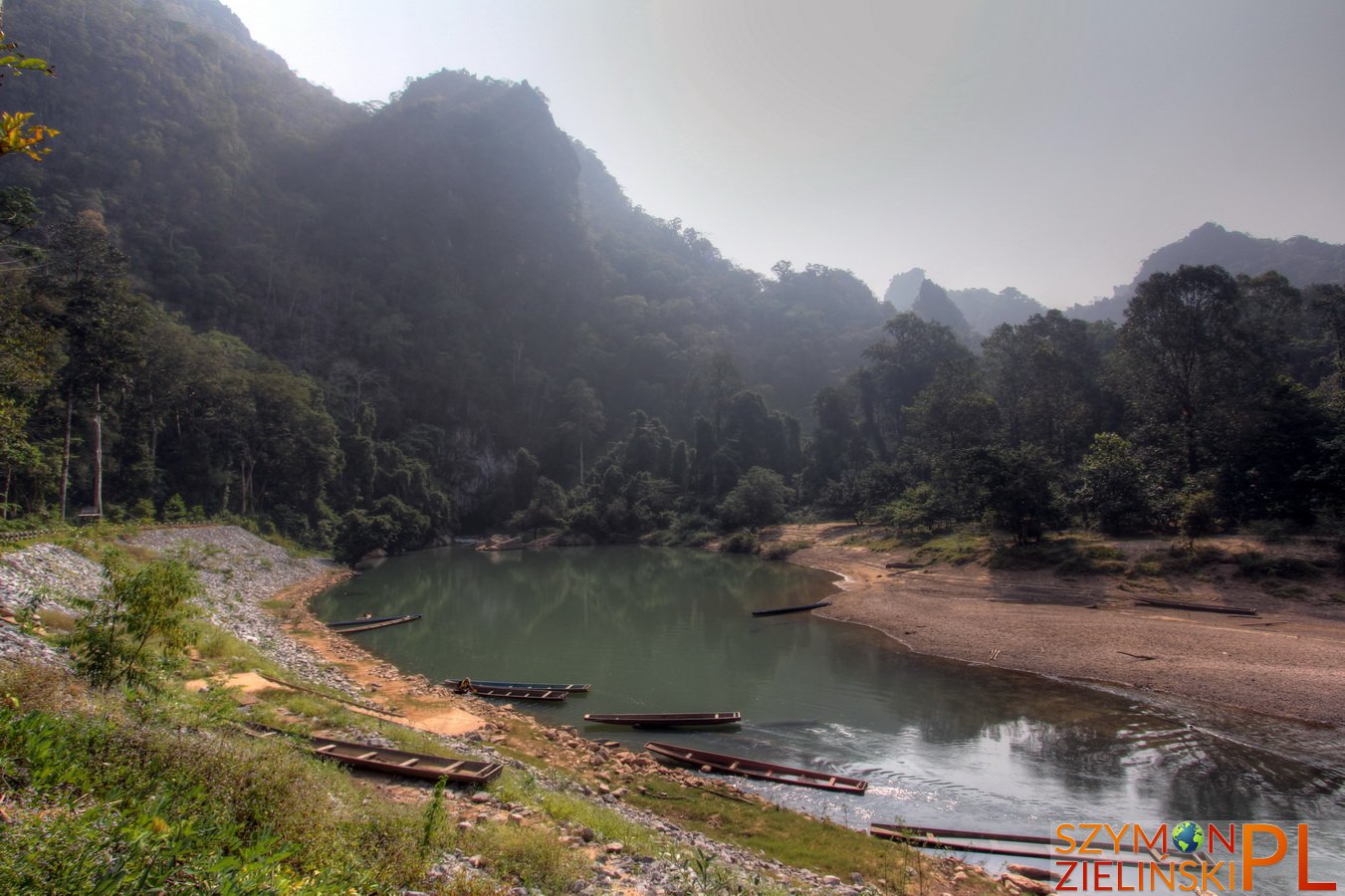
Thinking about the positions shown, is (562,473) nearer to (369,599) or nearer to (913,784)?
(369,599)

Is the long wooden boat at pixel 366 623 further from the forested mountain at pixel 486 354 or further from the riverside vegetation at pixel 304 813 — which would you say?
the riverside vegetation at pixel 304 813

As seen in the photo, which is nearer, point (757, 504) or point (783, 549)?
point (783, 549)

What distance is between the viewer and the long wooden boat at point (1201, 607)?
63.9 ft

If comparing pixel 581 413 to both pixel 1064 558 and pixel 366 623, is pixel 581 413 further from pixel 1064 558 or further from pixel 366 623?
pixel 1064 558

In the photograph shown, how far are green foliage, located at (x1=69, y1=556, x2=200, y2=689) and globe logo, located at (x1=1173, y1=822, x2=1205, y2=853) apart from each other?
1352 centimetres

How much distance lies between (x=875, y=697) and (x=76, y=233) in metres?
35.4

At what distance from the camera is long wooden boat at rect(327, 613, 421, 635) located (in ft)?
74.9

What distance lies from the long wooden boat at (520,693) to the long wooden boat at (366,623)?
9.14 meters

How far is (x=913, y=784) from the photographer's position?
11180mm

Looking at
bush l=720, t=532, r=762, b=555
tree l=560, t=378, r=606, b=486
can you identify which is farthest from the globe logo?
tree l=560, t=378, r=606, b=486

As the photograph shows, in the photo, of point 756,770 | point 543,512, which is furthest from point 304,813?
point 543,512

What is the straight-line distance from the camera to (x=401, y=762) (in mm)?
8969

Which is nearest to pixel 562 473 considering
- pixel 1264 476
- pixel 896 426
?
pixel 896 426

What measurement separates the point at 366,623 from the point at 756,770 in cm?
1781
